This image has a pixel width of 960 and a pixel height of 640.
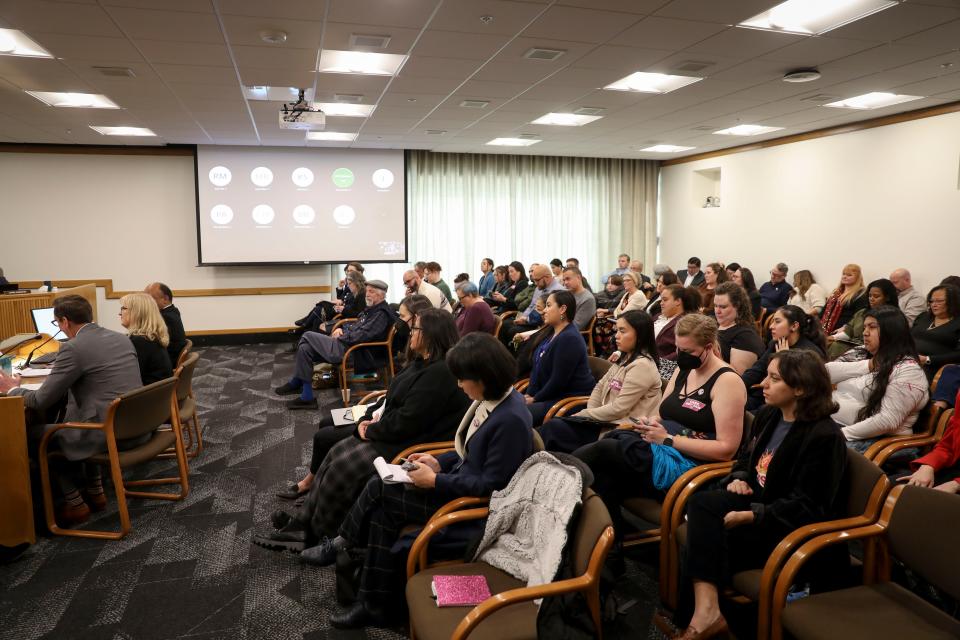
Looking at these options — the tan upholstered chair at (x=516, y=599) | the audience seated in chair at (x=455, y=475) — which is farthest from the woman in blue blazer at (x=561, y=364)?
the tan upholstered chair at (x=516, y=599)

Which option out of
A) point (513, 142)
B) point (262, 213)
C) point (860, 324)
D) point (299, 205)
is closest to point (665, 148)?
point (513, 142)

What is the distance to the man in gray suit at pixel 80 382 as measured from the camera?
3506mm

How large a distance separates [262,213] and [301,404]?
4.58 meters

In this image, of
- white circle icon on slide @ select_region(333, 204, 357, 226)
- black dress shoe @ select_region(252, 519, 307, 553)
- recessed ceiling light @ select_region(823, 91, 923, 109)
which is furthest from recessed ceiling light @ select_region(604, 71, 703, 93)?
white circle icon on slide @ select_region(333, 204, 357, 226)

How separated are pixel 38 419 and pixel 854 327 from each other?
6751 mm

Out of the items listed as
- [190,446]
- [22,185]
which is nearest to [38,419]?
[190,446]

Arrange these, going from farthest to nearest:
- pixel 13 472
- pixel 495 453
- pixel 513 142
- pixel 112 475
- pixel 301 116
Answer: pixel 513 142 → pixel 301 116 → pixel 112 475 → pixel 13 472 → pixel 495 453

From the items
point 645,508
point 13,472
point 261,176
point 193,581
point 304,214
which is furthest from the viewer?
point 304,214

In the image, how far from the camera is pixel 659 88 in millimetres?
5992

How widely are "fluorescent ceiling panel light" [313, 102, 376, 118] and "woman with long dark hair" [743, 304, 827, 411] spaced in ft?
15.4

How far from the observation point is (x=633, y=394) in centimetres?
335

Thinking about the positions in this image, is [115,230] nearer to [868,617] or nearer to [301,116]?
[301,116]

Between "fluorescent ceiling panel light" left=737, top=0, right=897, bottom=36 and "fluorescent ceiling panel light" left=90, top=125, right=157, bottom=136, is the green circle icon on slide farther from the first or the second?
"fluorescent ceiling panel light" left=737, top=0, right=897, bottom=36

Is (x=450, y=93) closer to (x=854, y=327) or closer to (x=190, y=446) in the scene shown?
(x=190, y=446)
